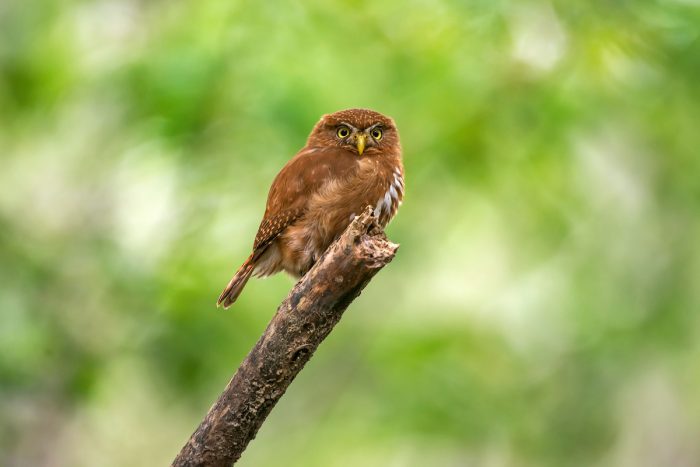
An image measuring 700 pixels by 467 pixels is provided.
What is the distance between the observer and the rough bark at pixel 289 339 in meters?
3.05

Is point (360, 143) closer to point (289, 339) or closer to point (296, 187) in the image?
point (296, 187)

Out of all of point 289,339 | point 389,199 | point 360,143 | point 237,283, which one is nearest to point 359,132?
point 360,143

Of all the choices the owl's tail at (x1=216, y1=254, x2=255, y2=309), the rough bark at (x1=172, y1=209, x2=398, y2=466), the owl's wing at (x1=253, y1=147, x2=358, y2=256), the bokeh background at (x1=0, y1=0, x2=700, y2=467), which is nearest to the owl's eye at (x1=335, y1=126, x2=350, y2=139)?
the owl's wing at (x1=253, y1=147, x2=358, y2=256)

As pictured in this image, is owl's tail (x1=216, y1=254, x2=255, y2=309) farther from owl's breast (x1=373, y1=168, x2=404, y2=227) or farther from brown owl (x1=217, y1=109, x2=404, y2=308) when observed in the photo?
owl's breast (x1=373, y1=168, x2=404, y2=227)

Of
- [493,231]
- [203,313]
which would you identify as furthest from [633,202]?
[203,313]

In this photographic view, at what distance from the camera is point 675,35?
6188mm

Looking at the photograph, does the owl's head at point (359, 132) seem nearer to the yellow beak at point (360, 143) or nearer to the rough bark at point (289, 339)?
the yellow beak at point (360, 143)

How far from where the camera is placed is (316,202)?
13.9 feet

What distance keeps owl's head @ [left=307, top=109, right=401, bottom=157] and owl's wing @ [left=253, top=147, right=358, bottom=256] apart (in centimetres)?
24

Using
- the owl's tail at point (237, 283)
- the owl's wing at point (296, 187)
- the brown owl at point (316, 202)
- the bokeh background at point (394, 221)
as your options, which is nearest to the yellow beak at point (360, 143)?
the brown owl at point (316, 202)

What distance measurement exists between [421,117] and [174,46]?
1.76 metres

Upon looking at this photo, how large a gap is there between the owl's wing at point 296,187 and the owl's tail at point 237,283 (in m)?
0.12

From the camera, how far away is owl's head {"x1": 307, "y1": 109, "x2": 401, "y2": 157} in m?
4.57

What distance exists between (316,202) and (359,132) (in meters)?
0.51
